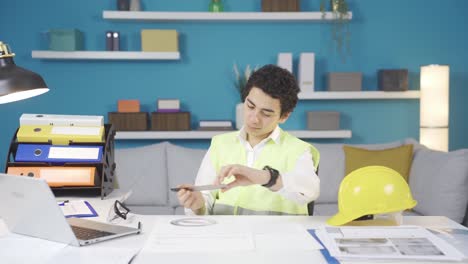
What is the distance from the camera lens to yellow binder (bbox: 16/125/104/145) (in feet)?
6.43

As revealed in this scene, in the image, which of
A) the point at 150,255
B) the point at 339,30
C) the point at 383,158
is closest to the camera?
the point at 150,255

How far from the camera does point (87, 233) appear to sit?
4.78 ft

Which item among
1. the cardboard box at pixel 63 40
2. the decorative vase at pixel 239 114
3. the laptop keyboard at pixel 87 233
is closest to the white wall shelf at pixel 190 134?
the decorative vase at pixel 239 114

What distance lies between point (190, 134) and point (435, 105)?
1827 millimetres

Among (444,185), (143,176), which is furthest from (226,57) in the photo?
(444,185)

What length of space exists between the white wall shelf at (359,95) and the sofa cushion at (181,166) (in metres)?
1.00

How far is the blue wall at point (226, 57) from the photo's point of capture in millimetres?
4242

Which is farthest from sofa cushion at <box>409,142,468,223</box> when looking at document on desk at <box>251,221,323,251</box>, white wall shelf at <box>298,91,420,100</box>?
document on desk at <box>251,221,323,251</box>

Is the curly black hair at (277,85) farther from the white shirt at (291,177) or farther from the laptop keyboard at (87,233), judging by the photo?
the laptop keyboard at (87,233)

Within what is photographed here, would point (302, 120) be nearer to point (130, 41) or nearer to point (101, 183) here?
point (130, 41)

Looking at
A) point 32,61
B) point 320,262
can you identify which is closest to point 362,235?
point 320,262

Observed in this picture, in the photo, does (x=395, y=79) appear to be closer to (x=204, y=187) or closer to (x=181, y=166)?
(x=181, y=166)

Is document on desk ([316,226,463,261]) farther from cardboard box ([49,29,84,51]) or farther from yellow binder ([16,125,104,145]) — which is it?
cardboard box ([49,29,84,51])

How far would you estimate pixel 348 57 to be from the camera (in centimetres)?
436
